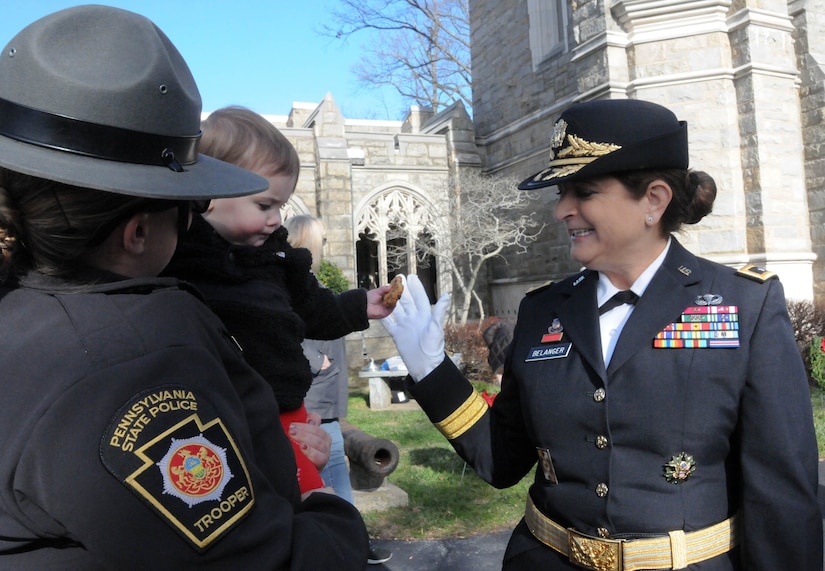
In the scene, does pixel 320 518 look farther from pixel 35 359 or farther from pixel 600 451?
pixel 600 451

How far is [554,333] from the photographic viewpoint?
1.96m

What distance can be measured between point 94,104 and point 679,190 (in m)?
1.62

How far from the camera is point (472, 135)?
15.9 m

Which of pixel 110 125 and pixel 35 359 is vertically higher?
pixel 110 125

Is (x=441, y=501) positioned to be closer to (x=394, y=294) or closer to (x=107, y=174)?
(x=394, y=294)

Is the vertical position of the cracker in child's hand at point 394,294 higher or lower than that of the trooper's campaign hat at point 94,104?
lower

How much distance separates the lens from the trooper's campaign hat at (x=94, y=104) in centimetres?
87

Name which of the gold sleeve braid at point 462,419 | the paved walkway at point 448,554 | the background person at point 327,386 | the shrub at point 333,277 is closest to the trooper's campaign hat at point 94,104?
the gold sleeve braid at point 462,419

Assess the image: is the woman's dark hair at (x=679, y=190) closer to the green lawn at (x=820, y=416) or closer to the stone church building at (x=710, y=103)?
the green lawn at (x=820, y=416)

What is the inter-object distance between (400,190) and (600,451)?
1441 centimetres

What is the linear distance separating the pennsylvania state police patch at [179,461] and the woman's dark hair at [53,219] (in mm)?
278

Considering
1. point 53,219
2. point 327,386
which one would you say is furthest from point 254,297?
point 327,386

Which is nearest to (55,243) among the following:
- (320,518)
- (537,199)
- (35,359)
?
(35,359)

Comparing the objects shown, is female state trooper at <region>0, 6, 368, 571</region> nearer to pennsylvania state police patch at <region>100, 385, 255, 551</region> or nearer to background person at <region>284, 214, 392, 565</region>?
pennsylvania state police patch at <region>100, 385, 255, 551</region>
